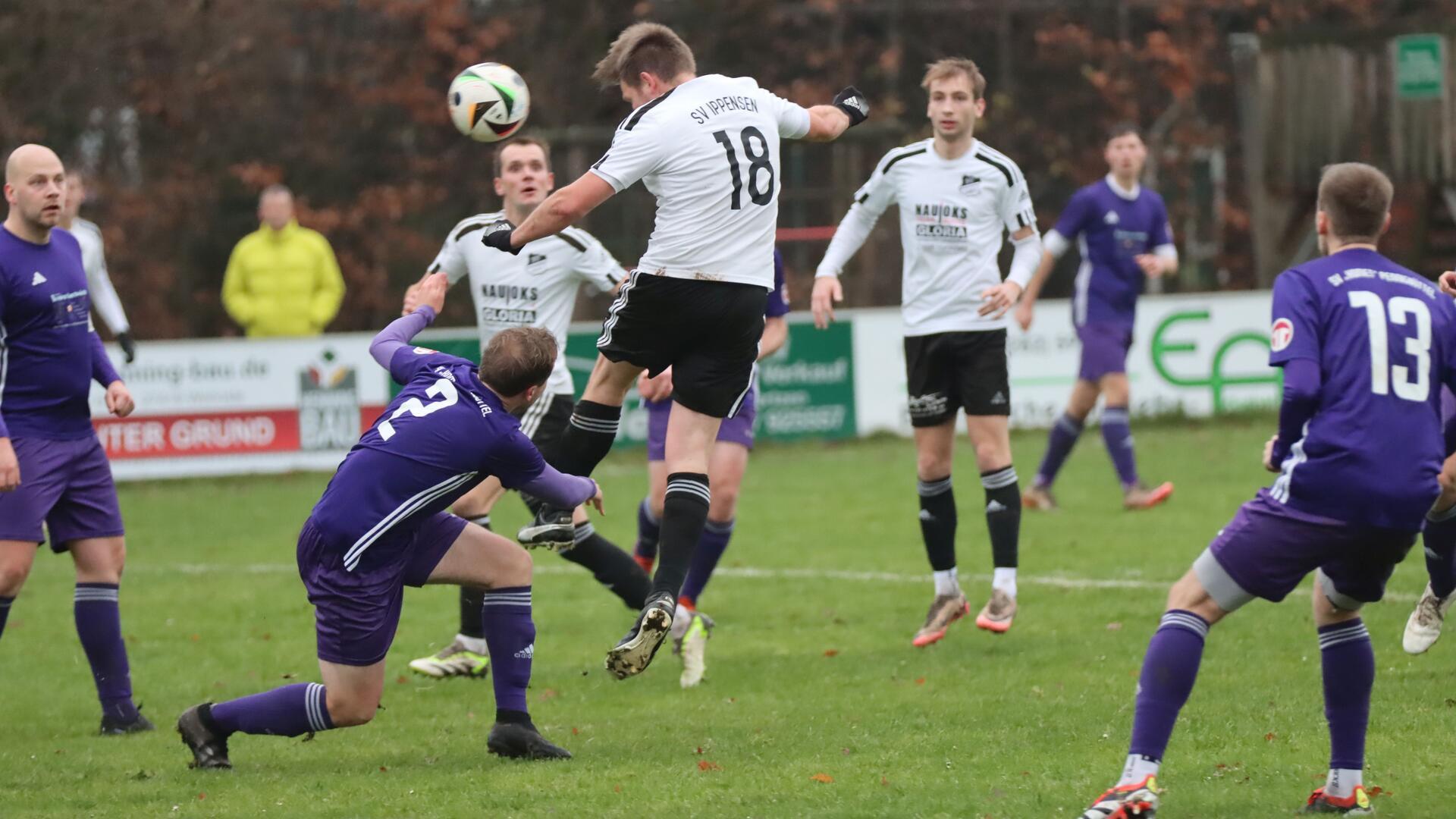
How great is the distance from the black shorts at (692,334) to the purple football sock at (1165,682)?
214cm

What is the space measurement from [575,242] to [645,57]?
1.76 m

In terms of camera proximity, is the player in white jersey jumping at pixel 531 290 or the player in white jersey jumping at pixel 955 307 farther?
the player in white jersey jumping at pixel 955 307

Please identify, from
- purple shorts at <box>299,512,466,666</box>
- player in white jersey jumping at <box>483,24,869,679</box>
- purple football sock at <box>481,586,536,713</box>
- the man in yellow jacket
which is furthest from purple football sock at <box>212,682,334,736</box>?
the man in yellow jacket

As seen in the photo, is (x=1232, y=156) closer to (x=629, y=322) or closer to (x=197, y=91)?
(x=197, y=91)

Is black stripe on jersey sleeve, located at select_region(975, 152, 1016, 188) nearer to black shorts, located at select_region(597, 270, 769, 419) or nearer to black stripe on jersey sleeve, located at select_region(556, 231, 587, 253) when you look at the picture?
black stripe on jersey sleeve, located at select_region(556, 231, 587, 253)

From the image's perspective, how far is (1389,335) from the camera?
4.80 metres

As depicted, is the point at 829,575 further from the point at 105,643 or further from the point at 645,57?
the point at 645,57

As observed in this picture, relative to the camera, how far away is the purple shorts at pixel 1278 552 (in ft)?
15.7

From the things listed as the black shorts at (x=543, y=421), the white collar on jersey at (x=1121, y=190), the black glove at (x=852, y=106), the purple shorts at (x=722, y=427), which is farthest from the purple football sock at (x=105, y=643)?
the white collar on jersey at (x=1121, y=190)

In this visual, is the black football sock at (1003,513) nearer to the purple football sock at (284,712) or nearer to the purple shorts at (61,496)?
the purple football sock at (284,712)

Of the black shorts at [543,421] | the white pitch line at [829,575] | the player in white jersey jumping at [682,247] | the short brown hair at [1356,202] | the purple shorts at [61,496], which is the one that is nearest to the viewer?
the short brown hair at [1356,202]

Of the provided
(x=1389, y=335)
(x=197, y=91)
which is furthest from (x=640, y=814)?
(x=197, y=91)

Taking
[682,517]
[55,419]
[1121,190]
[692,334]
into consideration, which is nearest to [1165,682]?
[682,517]

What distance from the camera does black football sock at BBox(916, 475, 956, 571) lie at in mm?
8391
